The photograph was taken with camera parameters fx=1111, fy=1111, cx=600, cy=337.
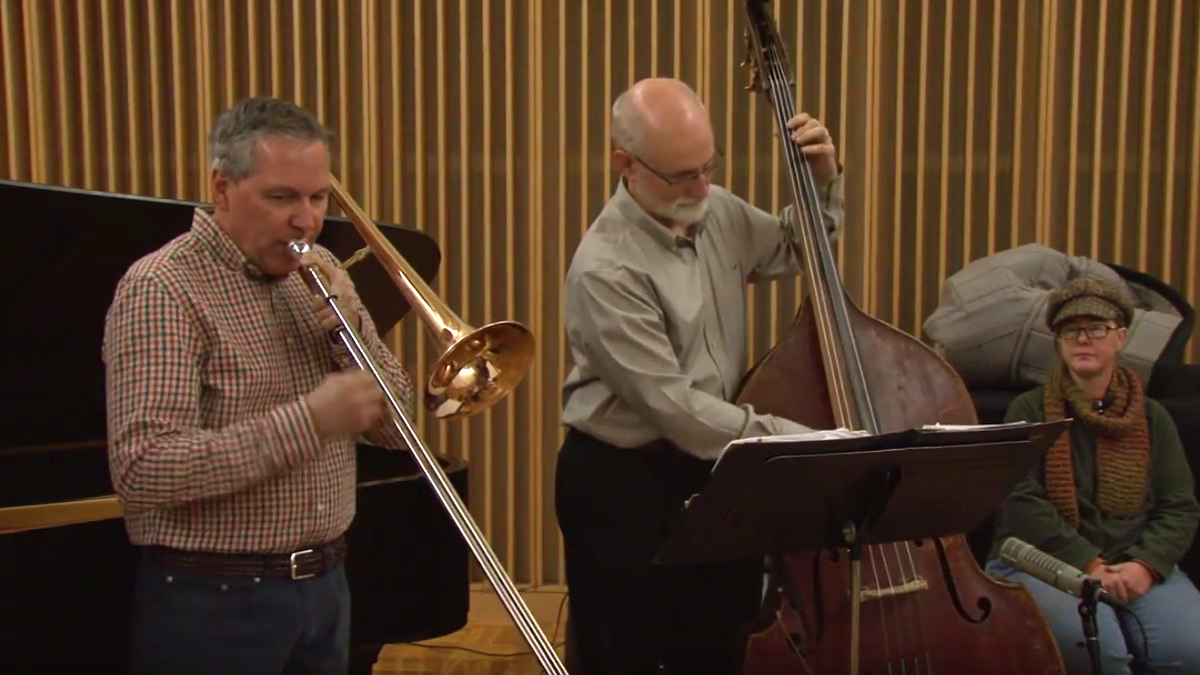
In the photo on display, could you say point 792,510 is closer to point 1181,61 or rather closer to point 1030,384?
point 1030,384

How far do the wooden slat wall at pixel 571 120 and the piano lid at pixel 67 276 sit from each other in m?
1.22

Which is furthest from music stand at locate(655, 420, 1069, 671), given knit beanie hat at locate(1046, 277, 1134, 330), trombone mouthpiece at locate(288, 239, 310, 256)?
knit beanie hat at locate(1046, 277, 1134, 330)

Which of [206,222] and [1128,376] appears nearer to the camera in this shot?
[206,222]

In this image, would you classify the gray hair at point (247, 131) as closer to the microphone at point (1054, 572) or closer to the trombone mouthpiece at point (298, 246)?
the trombone mouthpiece at point (298, 246)

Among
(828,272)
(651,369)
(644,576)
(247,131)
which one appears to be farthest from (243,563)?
(828,272)

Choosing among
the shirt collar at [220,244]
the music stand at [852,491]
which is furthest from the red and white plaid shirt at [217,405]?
the music stand at [852,491]

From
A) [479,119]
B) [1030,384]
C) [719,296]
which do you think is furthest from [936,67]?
[719,296]

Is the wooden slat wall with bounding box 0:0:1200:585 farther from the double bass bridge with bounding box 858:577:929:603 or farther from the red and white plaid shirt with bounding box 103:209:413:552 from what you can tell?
the red and white plaid shirt with bounding box 103:209:413:552

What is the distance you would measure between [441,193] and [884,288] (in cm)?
154

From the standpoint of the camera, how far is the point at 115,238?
2.21 m

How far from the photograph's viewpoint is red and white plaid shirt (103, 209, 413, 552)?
4.72 feet

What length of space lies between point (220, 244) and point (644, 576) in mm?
1130

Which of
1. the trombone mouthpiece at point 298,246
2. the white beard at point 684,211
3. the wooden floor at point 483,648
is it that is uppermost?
the white beard at point 684,211

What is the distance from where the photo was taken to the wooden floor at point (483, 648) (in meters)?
3.39
